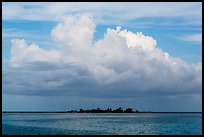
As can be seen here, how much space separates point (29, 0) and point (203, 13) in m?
1.90

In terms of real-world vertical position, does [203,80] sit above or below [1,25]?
below

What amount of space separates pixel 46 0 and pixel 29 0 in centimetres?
27

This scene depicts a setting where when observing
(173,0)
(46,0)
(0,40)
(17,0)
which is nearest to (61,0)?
(46,0)

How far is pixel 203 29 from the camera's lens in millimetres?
4188

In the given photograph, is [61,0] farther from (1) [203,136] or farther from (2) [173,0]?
(1) [203,136]

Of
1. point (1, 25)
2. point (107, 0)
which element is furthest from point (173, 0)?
point (1, 25)

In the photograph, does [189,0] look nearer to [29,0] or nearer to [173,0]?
[173,0]

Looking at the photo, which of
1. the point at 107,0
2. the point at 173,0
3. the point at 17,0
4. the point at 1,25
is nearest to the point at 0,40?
the point at 1,25

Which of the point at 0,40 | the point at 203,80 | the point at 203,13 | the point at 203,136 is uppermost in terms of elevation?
the point at 203,13

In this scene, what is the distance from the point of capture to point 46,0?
13.6 feet

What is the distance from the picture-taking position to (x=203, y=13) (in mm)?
4223

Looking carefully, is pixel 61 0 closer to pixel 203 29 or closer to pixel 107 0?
pixel 107 0

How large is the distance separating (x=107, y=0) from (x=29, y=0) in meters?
0.87

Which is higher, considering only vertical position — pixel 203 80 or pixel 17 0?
pixel 17 0
